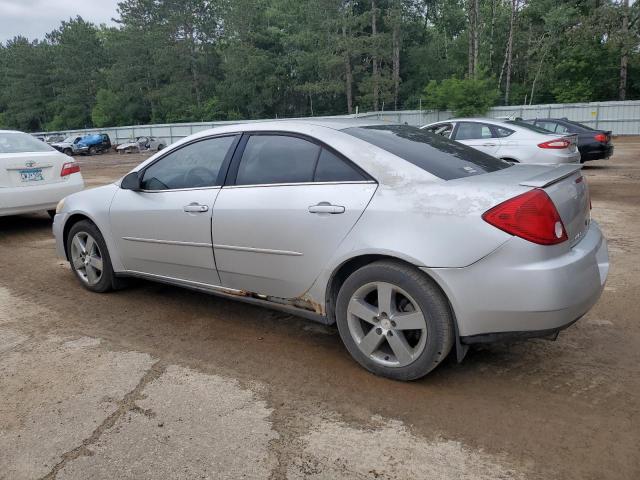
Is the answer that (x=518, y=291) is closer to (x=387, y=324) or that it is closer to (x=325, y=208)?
(x=387, y=324)

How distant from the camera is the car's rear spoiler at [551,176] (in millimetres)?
2875

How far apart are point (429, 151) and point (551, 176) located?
0.75 m

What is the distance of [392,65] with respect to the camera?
4791 centimetres

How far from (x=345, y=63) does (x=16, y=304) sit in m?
43.5

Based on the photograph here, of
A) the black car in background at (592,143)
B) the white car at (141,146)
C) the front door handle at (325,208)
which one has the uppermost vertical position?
the front door handle at (325,208)

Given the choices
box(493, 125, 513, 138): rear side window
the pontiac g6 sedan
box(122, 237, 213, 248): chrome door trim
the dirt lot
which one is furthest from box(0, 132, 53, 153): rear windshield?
box(493, 125, 513, 138): rear side window

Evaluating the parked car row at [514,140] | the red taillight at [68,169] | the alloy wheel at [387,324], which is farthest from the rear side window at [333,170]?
the parked car row at [514,140]

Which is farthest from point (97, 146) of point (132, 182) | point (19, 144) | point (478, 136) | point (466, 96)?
point (132, 182)

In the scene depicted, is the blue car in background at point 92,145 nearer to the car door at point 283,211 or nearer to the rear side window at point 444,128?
the rear side window at point 444,128

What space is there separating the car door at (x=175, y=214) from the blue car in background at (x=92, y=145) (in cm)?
3717

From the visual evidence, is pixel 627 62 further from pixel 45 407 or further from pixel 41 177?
pixel 45 407

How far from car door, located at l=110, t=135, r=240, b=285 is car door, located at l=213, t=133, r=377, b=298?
131 mm

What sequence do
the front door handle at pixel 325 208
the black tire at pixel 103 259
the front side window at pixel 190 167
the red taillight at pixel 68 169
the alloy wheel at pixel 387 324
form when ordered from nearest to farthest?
1. the alloy wheel at pixel 387 324
2. the front door handle at pixel 325 208
3. the front side window at pixel 190 167
4. the black tire at pixel 103 259
5. the red taillight at pixel 68 169

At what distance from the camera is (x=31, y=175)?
7398 millimetres
